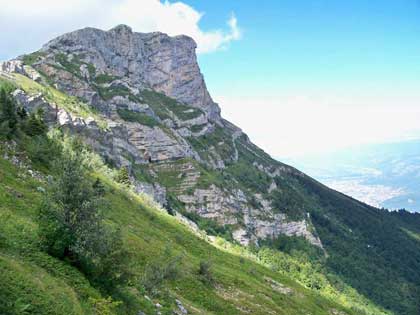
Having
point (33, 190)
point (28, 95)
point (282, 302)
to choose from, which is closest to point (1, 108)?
point (33, 190)

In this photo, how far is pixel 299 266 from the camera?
18100 centimetres

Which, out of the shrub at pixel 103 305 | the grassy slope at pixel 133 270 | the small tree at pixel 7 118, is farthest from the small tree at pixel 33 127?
the shrub at pixel 103 305

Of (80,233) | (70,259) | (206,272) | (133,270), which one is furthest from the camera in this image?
(206,272)

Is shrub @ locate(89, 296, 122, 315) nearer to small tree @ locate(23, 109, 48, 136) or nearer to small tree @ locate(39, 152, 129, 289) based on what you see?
small tree @ locate(39, 152, 129, 289)

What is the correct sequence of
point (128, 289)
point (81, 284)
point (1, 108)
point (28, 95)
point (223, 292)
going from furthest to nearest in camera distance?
point (28, 95), point (1, 108), point (223, 292), point (128, 289), point (81, 284)

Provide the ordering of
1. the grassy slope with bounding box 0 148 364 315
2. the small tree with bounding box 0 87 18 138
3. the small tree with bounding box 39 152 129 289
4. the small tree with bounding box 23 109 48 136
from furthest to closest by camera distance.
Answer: the small tree with bounding box 23 109 48 136 → the small tree with bounding box 0 87 18 138 → the small tree with bounding box 39 152 129 289 → the grassy slope with bounding box 0 148 364 315

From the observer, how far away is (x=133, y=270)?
40.4 meters

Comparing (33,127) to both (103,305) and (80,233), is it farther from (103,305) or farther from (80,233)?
(103,305)

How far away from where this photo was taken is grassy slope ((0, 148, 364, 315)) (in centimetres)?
2162

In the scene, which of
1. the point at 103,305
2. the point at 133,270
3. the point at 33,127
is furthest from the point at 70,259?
the point at 33,127

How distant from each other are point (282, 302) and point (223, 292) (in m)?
17.5

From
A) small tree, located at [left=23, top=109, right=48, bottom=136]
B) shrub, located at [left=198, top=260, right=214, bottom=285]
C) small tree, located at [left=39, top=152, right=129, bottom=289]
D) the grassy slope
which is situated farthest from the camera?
small tree, located at [left=23, top=109, right=48, bottom=136]

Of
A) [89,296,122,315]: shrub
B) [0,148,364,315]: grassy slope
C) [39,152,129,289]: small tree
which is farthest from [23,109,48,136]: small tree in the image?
[89,296,122,315]: shrub

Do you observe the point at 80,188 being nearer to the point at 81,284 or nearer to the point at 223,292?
the point at 81,284
